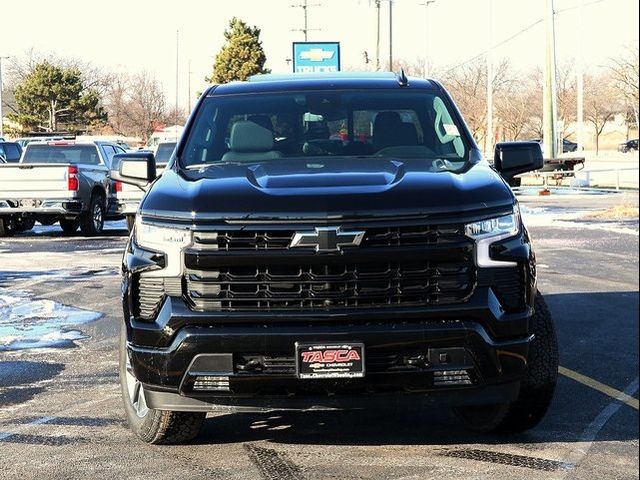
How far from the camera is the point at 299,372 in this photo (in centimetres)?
446

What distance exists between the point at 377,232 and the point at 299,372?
26.8 inches

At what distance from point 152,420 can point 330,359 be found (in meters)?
1.22

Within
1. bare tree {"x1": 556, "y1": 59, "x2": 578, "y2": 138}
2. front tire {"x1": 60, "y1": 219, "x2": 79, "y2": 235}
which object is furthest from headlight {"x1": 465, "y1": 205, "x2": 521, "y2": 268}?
bare tree {"x1": 556, "y1": 59, "x2": 578, "y2": 138}

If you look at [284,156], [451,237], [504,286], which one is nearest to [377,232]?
[451,237]

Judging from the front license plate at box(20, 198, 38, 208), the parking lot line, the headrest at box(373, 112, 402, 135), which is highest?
the headrest at box(373, 112, 402, 135)

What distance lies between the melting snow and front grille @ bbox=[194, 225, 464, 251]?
418 cm

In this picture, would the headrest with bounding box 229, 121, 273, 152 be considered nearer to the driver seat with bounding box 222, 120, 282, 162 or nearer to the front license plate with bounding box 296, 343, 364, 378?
the driver seat with bounding box 222, 120, 282, 162

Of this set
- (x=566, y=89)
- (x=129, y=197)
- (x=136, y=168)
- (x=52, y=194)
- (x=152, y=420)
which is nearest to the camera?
(x=152, y=420)

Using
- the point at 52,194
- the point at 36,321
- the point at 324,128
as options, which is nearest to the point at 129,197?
the point at 52,194

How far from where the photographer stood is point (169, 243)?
4.68m

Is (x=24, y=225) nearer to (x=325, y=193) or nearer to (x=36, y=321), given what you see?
(x=36, y=321)

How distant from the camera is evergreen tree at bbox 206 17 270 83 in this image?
7006 centimetres

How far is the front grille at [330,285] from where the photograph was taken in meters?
4.54

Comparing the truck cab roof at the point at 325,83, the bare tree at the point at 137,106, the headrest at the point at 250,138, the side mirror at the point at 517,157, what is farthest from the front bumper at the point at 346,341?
the bare tree at the point at 137,106
